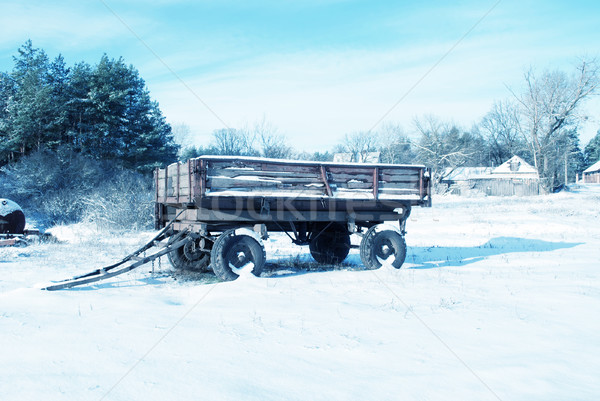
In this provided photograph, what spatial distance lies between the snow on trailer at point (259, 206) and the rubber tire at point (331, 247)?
46cm

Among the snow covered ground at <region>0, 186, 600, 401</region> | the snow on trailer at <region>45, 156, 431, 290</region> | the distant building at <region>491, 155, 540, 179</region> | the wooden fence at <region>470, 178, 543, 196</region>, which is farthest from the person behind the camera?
the distant building at <region>491, 155, 540, 179</region>

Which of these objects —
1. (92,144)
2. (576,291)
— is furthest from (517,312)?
(92,144)

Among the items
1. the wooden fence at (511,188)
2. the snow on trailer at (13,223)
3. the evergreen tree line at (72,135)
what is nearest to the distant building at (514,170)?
the wooden fence at (511,188)

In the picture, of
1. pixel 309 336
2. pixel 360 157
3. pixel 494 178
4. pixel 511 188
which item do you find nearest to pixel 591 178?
pixel 494 178

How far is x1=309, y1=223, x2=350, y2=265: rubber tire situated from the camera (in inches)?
426

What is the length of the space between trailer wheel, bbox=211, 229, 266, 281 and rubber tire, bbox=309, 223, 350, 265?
2753 millimetres

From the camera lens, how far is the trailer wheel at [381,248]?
30.3 feet

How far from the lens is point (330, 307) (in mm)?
6051

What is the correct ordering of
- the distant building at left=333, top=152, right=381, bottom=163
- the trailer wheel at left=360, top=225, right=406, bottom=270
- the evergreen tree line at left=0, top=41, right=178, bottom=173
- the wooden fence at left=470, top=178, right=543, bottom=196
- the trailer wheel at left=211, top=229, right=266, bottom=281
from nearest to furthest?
1. the trailer wheel at left=211, top=229, right=266, bottom=281
2. the trailer wheel at left=360, top=225, right=406, bottom=270
3. the evergreen tree line at left=0, top=41, right=178, bottom=173
4. the wooden fence at left=470, top=178, right=543, bottom=196
5. the distant building at left=333, top=152, right=381, bottom=163

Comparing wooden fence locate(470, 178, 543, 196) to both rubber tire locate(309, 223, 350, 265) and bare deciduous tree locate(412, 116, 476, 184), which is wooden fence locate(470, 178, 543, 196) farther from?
rubber tire locate(309, 223, 350, 265)

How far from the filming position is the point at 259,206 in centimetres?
858

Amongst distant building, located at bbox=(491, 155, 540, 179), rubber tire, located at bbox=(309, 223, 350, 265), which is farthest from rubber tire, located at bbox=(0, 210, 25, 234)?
distant building, located at bbox=(491, 155, 540, 179)

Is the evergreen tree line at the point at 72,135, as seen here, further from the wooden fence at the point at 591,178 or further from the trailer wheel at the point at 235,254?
the wooden fence at the point at 591,178

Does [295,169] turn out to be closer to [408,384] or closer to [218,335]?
[218,335]
